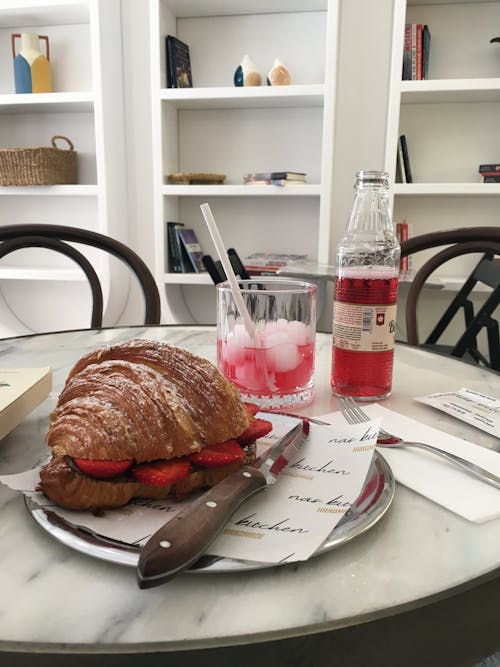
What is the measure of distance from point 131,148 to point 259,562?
2479mm

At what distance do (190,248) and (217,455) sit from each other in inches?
82.3

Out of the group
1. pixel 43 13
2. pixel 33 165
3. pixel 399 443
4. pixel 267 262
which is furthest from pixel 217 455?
pixel 43 13

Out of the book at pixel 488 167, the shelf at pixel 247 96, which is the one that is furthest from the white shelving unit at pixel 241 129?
the book at pixel 488 167

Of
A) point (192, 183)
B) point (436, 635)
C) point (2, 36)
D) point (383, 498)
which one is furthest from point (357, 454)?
point (2, 36)

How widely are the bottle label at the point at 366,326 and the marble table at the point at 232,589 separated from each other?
0.79 feet

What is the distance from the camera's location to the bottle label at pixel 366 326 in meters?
0.61

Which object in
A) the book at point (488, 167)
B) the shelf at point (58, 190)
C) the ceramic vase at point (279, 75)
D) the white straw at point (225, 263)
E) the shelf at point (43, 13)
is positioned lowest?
the white straw at point (225, 263)

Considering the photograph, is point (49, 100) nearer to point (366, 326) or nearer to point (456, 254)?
point (456, 254)

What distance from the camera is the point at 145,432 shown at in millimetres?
375

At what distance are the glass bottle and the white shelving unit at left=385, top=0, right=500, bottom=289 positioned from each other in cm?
160

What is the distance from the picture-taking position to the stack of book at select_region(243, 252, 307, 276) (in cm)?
204

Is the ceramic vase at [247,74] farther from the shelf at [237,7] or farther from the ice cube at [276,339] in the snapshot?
the ice cube at [276,339]

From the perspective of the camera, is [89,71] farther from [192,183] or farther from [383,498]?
[383,498]

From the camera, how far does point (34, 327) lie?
2850 mm
